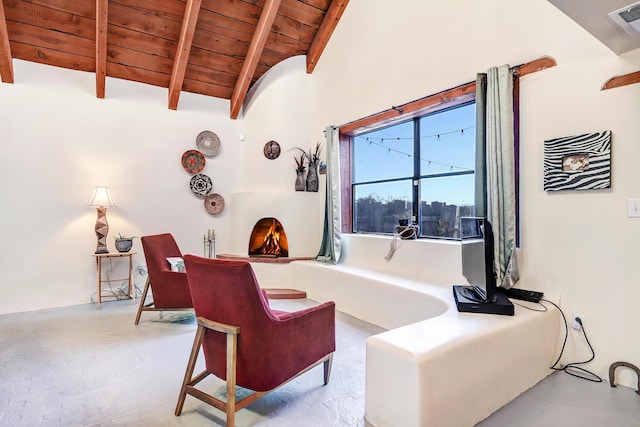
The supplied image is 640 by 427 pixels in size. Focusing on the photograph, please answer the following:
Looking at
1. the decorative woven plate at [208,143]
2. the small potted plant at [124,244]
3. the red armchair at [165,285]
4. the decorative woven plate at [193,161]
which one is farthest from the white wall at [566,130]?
the small potted plant at [124,244]

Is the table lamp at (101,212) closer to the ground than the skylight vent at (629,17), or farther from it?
closer to the ground

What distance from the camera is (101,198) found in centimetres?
427

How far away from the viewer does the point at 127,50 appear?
4496 mm

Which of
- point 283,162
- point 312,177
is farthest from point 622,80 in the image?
point 283,162

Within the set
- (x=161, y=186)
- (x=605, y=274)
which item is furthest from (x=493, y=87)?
(x=161, y=186)

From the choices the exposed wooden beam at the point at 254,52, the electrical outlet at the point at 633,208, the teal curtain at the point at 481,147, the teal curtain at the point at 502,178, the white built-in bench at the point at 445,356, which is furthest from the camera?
the exposed wooden beam at the point at 254,52

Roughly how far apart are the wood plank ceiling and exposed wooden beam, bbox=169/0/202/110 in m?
0.01

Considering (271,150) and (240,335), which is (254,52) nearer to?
(271,150)

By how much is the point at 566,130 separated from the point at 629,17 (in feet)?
2.83

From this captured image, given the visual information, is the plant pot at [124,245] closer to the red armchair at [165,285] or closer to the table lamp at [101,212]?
the table lamp at [101,212]

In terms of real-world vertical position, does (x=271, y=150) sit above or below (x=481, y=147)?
above

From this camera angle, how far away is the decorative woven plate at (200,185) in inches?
203

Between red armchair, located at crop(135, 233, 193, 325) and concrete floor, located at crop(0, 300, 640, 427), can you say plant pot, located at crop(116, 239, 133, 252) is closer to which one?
red armchair, located at crop(135, 233, 193, 325)

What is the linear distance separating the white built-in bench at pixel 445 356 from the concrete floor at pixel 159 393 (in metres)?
0.13
